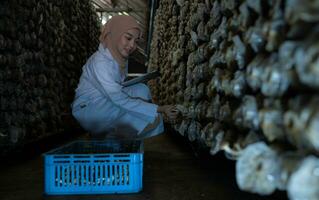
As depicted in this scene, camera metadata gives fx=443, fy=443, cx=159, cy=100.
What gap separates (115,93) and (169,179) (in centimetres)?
76

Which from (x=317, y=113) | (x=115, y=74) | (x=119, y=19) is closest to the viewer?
(x=317, y=113)

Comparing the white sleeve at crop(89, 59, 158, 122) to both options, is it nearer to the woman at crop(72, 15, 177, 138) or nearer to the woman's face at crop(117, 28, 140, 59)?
the woman at crop(72, 15, 177, 138)

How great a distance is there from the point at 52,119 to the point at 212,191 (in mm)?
1967

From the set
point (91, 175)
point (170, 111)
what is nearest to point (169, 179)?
point (91, 175)

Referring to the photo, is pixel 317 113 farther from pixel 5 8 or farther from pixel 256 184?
pixel 5 8

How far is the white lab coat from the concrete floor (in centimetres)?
25

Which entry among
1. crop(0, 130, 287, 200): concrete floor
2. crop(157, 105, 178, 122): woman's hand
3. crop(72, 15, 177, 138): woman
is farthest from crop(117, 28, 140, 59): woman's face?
crop(0, 130, 287, 200): concrete floor

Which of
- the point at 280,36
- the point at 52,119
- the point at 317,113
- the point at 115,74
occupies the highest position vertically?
the point at 280,36

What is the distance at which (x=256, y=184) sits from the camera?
1008 millimetres

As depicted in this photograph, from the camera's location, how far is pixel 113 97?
8.05 feet

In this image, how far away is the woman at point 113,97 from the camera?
2.47m

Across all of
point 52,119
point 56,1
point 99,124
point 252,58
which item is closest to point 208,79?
point 252,58

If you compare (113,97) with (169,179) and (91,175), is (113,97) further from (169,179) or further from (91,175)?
(91,175)

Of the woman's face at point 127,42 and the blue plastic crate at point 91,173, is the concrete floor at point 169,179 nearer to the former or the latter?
the blue plastic crate at point 91,173
